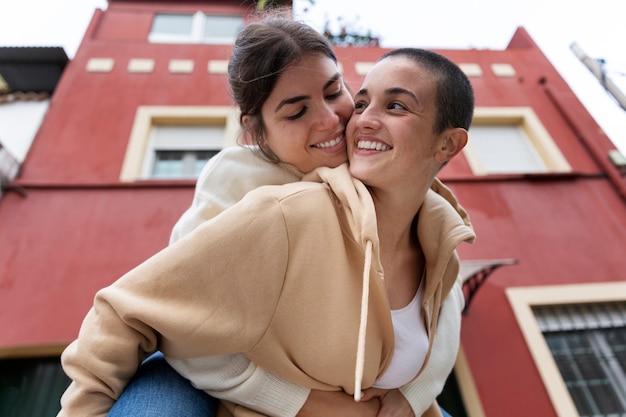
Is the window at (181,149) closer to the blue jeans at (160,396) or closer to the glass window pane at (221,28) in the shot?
the glass window pane at (221,28)

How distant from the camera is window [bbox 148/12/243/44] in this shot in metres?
6.60

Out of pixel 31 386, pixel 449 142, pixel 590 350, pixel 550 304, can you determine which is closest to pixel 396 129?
→ pixel 449 142

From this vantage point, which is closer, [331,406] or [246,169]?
[331,406]

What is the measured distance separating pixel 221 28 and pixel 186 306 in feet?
23.3

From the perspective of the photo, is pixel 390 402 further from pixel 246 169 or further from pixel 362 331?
pixel 246 169

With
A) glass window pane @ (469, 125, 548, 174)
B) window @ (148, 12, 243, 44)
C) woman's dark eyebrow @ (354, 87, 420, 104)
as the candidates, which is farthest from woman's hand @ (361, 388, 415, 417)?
window @ (148, 12, 243, 44)

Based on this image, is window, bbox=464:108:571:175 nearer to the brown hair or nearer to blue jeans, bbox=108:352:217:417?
the brown hair

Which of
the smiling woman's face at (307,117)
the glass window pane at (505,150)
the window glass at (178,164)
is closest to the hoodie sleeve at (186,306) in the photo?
the smiling woman's face at (307,117)

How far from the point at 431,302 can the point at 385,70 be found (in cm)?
99

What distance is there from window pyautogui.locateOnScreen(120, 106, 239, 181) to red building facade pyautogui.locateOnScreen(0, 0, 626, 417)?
2 cm

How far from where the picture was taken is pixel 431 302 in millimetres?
1569

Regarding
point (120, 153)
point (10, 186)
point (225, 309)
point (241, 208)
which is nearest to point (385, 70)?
point (241, 208)

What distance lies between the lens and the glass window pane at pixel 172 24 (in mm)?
6652

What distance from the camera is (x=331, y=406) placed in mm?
1232
